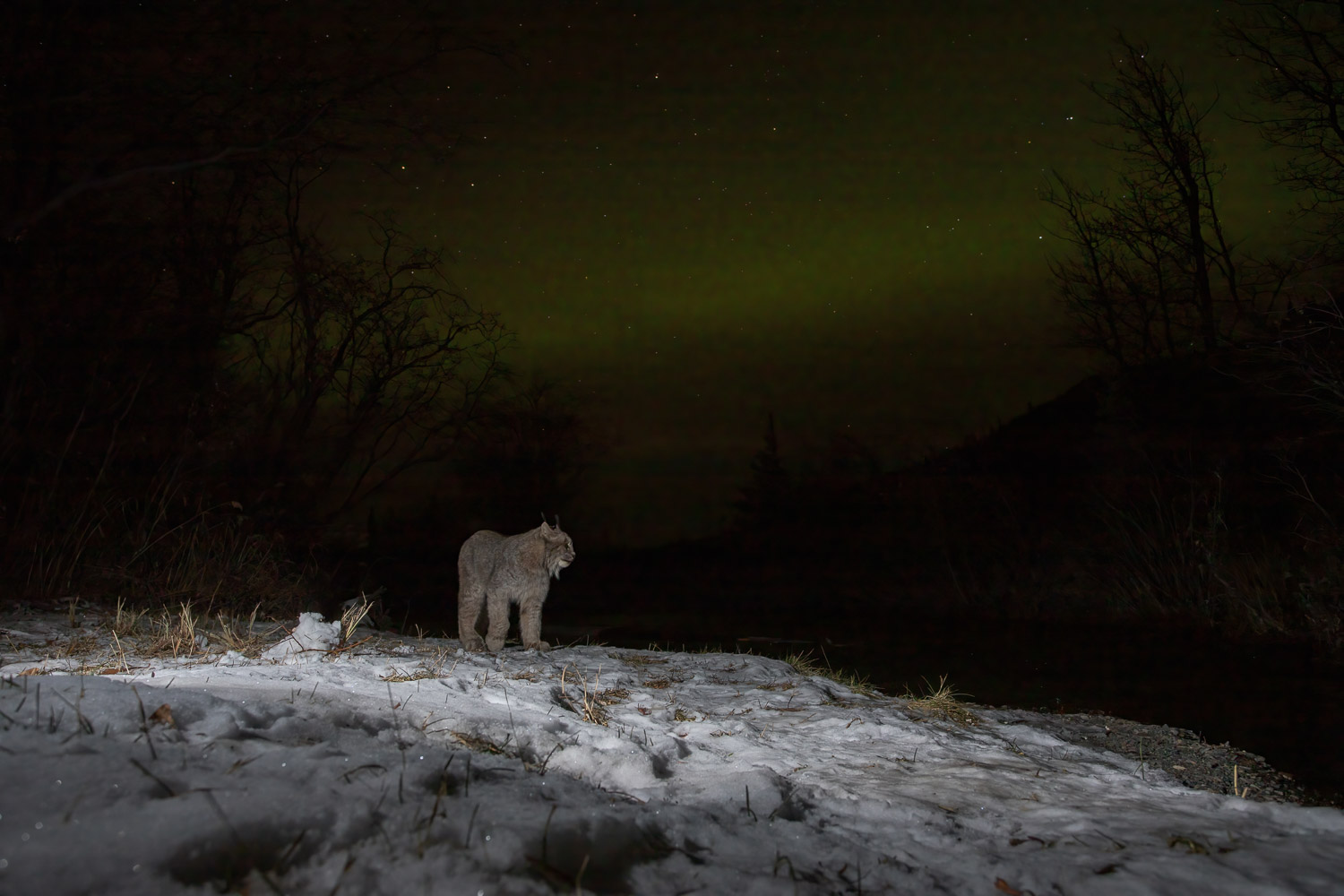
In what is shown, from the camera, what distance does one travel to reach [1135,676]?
9711mm

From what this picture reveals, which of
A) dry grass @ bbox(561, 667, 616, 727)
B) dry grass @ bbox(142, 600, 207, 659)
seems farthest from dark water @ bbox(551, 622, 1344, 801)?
dry grass @ bbox(142, 600, 207, 659)

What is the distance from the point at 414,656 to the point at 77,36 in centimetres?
892

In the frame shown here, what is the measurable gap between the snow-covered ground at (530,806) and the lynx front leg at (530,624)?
287 centimetres

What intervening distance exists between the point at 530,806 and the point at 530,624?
4.73m

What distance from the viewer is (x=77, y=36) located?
9.20m

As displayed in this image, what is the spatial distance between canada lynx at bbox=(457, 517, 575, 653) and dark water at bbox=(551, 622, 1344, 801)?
222 cm

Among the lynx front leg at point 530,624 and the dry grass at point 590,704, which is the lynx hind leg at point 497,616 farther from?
the dry grass at point 590,704

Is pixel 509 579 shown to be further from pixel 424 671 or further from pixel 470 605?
pixel 424 671

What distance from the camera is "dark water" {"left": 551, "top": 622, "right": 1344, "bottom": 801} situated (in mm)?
6645

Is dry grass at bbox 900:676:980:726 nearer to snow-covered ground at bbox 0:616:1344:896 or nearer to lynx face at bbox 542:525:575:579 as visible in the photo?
snow-covered ground at bbox 0:616:1344:896

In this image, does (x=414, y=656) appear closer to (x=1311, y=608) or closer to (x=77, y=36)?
(x=77, y=36)

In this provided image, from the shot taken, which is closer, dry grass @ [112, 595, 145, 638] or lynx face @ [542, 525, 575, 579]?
dry grass @ [112, 595, 145, 638]

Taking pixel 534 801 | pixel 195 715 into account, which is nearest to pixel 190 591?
pixel 195 715

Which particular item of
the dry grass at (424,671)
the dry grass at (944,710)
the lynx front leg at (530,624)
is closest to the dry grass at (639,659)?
the lynx front leg at (530,624)
